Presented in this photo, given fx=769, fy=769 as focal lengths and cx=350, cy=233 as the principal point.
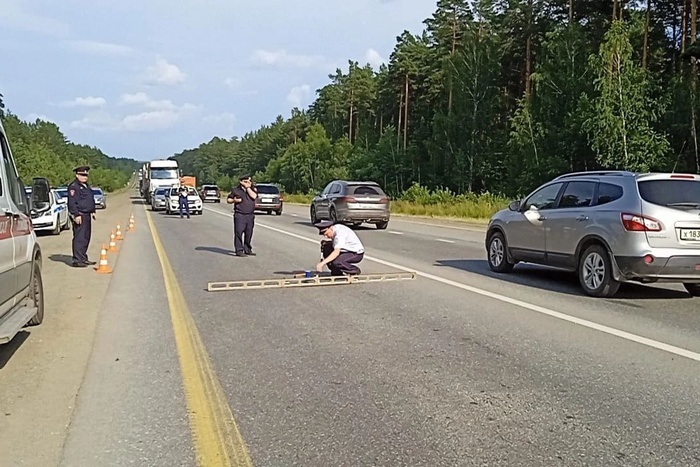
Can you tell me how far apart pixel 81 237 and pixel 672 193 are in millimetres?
10735

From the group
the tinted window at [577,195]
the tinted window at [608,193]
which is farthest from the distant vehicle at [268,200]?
the tinted window at [608,193]

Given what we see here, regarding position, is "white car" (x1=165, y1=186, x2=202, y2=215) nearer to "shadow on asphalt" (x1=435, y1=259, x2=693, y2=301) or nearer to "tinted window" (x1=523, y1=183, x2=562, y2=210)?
"shadow on asphalt" (x1=435, y1=259, x2=693, y2=301)

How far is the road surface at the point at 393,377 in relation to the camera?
189 inches

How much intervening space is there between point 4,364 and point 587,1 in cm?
4753

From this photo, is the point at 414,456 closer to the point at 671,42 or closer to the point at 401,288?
the point at 401,288

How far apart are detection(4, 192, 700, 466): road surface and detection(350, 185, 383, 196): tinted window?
15330 millimetres

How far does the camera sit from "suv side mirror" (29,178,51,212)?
8789 mm

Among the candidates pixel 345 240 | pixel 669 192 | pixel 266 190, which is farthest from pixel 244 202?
pixel 266 190

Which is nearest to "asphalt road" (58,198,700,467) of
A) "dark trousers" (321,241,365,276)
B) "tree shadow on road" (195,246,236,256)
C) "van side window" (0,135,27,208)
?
"dark trousers" (321,241,365,276)

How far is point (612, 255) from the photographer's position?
1030 cm

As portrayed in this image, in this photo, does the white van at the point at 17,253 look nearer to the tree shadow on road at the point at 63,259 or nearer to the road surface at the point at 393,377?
the road surface at the point at 393,377

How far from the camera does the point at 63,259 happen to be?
55.7ft

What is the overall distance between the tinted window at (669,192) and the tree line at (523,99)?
30.0 meters

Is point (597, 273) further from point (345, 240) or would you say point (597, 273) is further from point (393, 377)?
point (393, 377)
